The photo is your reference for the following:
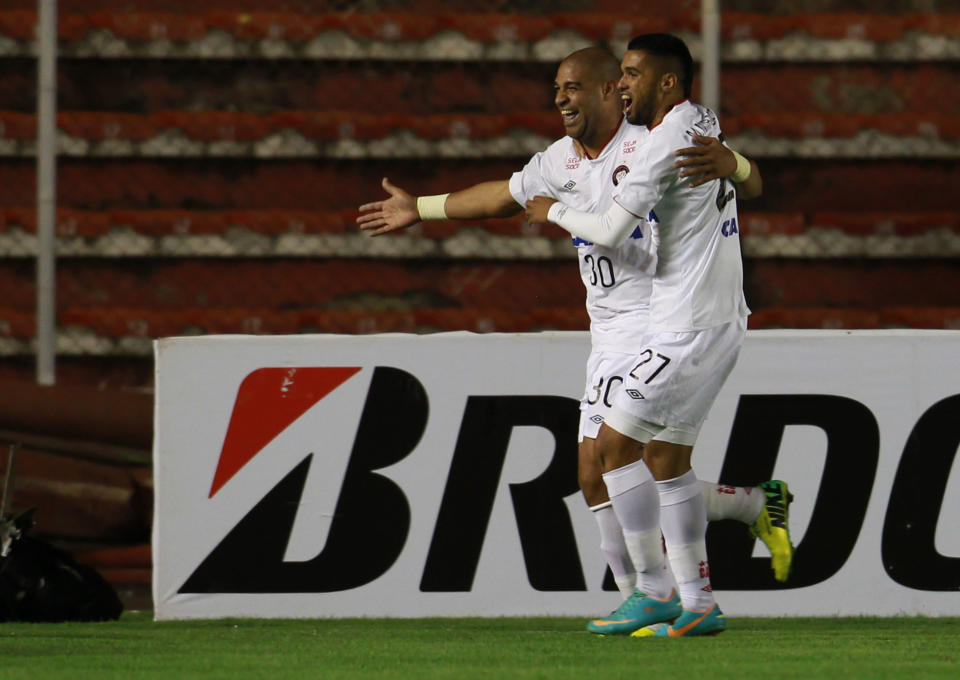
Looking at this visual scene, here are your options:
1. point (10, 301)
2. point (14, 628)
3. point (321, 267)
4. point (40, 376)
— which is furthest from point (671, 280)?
point (10, 301)

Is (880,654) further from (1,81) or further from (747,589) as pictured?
(1,81)

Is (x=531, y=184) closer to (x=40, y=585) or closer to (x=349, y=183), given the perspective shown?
(x=40, y=585)

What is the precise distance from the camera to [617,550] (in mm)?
4348

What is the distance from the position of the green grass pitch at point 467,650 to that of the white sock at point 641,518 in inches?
8.3

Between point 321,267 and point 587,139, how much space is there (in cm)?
391

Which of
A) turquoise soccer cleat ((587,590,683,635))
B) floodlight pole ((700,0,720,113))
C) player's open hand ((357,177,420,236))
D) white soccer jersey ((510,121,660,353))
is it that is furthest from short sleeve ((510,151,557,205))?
floodlight pole ((700,0,720,113))

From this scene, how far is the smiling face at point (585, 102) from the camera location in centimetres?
432

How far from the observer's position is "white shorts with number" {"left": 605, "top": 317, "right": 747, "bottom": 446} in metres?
3.87

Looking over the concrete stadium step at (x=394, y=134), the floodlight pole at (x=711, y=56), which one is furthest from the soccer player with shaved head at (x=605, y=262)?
the concrete stadium step at (x=394, y=134)

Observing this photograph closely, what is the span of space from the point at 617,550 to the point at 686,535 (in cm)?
43

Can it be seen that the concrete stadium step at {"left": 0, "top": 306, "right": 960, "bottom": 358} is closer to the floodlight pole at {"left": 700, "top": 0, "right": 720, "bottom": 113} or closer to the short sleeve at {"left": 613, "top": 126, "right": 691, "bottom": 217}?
the floodlight pole at {"left": 700, "top": 0, "right": 720, "bottom": 113}

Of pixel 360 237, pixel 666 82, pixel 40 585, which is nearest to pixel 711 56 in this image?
pixel 360 237

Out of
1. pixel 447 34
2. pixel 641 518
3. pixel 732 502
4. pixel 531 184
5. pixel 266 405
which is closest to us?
pixel 641 518

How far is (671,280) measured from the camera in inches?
154
